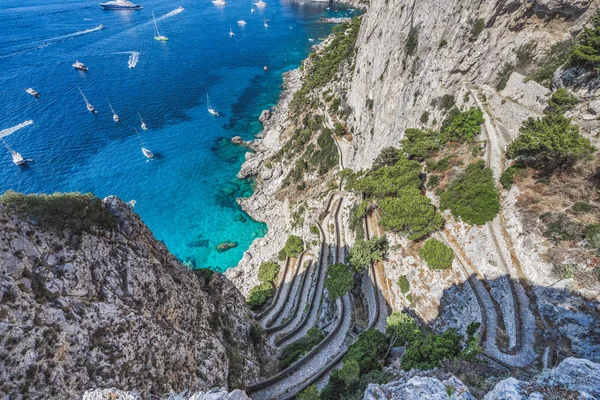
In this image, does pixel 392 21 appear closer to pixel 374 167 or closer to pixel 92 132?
pixel 374 167

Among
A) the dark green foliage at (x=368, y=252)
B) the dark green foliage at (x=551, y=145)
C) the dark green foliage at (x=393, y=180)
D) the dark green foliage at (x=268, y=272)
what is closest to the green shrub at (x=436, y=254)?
the dark green foliage at (x=368, y=252)

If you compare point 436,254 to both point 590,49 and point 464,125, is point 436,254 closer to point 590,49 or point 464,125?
point 464,125

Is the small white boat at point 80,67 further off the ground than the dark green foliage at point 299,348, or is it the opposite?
the small white boat at point 80,67

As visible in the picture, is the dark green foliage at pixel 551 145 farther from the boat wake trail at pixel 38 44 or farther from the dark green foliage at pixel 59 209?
the boat wake trail at pixel 38 44

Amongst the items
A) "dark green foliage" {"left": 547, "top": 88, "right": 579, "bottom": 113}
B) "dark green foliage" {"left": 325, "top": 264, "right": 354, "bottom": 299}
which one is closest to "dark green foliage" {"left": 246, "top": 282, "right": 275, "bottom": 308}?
"dark green foliage" {"left": 325, "top": 264, "right": 354, "bottom": 299}

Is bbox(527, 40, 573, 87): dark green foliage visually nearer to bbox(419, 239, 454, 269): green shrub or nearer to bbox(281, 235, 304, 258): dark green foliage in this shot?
bbox(419, 239, 454, 269): green shrub
